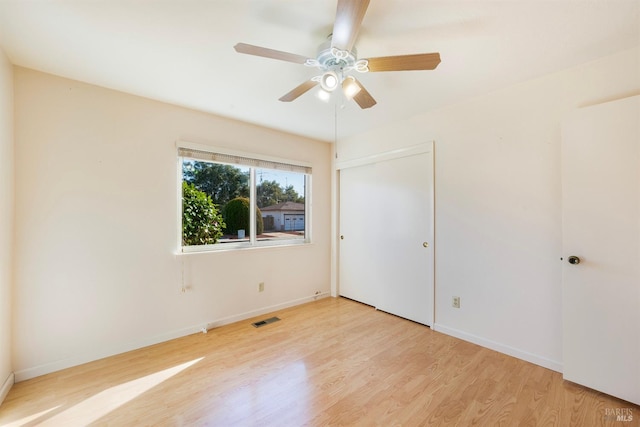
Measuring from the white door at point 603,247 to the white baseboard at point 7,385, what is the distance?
4075mm

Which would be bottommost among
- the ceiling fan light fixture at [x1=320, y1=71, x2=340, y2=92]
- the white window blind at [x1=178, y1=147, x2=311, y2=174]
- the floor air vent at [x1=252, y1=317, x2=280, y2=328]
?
the floor air vent at [x1=252, y1=317, x2=280, y2=328]

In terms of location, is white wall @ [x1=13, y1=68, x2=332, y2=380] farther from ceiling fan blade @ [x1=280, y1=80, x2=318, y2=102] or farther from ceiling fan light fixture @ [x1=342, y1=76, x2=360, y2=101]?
ceiling fan light fixture @ [x1=342, y1=76, x2=360, y2=101]

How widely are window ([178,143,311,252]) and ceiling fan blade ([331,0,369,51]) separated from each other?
6.78 feet

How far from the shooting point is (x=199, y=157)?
294cm

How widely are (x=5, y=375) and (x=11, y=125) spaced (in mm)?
1842

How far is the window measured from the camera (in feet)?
9.73

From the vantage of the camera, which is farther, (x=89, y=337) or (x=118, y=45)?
(x=89, y=337)

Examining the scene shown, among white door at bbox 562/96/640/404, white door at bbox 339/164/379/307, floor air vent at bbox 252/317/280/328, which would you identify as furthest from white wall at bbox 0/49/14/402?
white door at bbox 562/96/640/404

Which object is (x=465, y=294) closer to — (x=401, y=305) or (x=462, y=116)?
(x=401, y=305)

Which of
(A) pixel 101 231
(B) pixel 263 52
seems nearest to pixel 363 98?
(B) pixel 263 52

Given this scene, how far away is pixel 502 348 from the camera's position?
2482mm

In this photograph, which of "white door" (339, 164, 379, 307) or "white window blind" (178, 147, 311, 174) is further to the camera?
"white door" (339, 164, 379, 307)

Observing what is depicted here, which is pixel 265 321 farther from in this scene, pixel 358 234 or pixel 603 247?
pixel 603 247

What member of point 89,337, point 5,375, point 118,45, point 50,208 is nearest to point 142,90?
point 118,45
